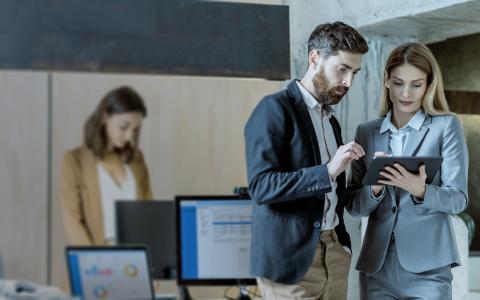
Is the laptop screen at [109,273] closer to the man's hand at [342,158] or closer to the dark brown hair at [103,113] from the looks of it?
the dark brown hair at [103,113]

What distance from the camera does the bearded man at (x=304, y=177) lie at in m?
2.62

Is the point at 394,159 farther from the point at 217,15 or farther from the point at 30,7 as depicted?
the point at 30,7

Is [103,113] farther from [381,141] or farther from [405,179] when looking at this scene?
[381,141]

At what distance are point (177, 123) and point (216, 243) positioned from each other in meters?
0.60

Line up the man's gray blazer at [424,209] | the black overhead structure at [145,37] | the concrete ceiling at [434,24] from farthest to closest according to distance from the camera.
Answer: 1. the concrete ceiling at [434,24]
2. the man's gray blazer at [424,209]
3. the black overhead structure at [145,37]

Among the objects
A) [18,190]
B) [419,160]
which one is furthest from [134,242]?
[419,160]

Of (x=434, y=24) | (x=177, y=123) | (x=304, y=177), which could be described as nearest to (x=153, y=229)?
(x=177, y=123)

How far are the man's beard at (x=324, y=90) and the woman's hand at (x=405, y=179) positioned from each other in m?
0.28

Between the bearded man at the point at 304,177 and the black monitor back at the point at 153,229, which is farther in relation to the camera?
the bearded man at the point at 304,177

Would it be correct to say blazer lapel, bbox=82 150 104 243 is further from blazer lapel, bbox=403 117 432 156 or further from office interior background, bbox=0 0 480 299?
blazer lapel, bbox=403 117 432 156

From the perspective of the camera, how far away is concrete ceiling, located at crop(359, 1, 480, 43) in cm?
400

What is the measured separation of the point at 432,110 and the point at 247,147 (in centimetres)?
76

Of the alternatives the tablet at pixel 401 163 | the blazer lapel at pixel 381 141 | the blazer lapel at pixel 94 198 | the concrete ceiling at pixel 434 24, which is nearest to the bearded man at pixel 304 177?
the tablet at pixel 401 163

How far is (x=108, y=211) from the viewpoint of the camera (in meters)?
2.21
